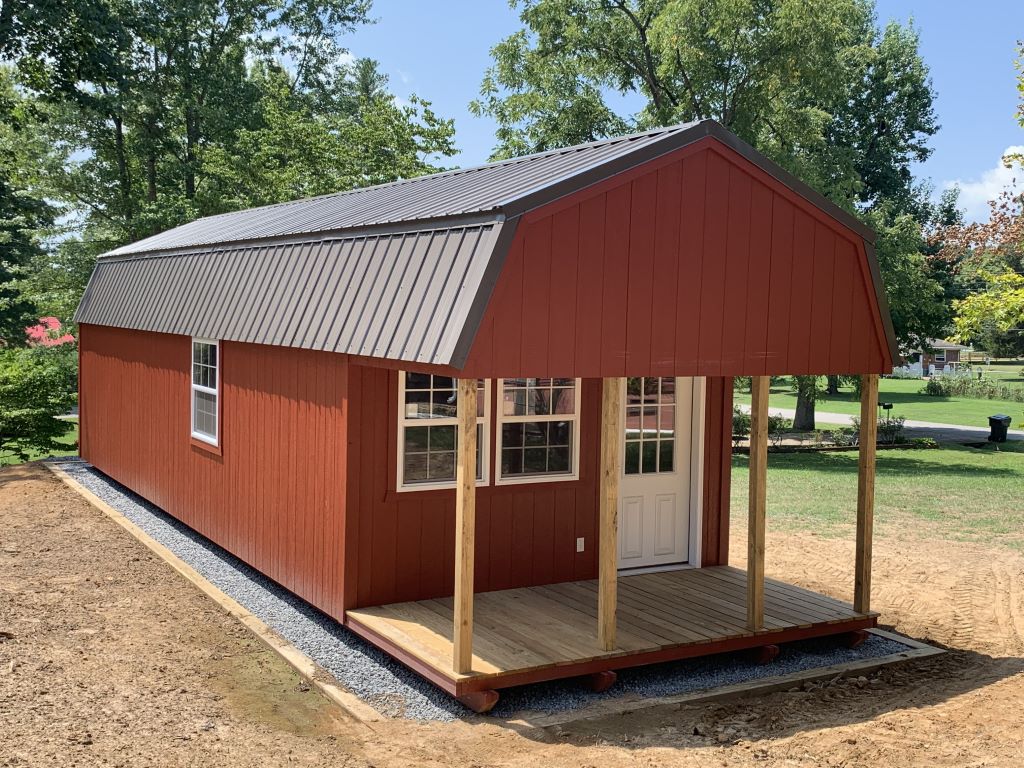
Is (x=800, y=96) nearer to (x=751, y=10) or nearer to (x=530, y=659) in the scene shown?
(x=751, y=10)

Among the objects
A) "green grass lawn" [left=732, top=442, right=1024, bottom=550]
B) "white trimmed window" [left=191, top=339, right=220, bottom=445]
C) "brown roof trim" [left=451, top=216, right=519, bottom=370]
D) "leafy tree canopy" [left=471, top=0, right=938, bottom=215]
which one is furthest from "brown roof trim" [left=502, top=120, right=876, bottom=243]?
"leafy tree canopy" [left=471, top=0, right=938, bottom=215]

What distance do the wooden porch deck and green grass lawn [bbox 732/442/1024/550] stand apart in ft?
14.2

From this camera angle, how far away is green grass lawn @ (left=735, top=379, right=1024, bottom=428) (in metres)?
32.7

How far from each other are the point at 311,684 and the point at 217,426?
4.15m

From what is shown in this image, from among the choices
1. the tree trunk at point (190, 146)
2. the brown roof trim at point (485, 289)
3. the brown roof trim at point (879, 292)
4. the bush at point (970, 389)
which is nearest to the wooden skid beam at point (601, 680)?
the brown roof trim at point (485, 289)

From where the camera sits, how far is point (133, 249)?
14289 millimetres

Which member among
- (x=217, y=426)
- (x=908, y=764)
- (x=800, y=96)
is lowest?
(x=908, y=764)

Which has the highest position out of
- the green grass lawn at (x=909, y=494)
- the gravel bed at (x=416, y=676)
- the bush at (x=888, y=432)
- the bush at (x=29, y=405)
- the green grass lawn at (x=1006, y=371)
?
the green grass lawn at (x=1006, y=371)

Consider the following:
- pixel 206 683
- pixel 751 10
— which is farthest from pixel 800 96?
pixel 206 683

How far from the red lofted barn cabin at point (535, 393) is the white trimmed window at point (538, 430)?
0.02 meters

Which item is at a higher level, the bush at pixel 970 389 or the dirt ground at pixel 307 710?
the bush at pixel 970 389

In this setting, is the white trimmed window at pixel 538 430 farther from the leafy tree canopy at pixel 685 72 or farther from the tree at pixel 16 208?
the tree at pixel 16 208

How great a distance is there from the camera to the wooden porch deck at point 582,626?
6.41 m

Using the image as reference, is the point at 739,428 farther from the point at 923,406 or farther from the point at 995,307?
the point at 923,406
